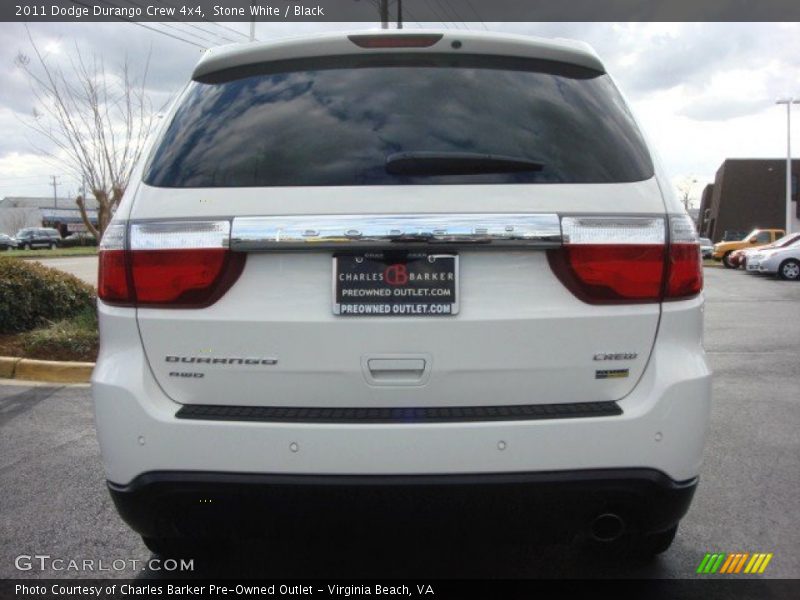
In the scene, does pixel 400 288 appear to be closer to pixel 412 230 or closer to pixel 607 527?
pixel 412 230

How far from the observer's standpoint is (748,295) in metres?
18.6

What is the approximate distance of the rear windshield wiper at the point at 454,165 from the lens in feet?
7.91

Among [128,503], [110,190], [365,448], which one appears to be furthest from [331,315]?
[110,190]

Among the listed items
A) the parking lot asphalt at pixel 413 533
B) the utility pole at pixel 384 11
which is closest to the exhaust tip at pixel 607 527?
the parking lot asphalt at pixel 413 533

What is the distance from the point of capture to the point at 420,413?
2.38 meters

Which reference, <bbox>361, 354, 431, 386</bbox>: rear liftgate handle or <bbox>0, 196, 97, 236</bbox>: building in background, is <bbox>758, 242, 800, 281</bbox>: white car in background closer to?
<bbox>361, 354, 431, 386</bbox>: rear liftgate handle

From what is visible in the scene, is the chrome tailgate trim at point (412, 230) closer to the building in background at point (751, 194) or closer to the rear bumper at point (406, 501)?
the rear bumper at point (406, 501)

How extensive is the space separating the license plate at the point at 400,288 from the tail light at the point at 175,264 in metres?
0.34

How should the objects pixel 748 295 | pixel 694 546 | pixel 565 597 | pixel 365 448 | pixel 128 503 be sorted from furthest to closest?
pixel 748 295 → pixel 694 546 → pixel 565 597 → pixel 128 503 → pixel 365 448

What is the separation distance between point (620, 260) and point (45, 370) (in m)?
6.35

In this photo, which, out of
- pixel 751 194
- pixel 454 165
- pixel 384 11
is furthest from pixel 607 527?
pixel 751 194

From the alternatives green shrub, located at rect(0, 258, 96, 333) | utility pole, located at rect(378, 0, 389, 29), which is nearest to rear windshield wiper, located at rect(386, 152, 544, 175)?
green shrub, located at rect(0, 258, 96, 333)

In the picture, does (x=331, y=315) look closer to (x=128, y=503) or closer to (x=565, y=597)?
(x=128, y=503)

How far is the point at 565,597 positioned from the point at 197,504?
1383 millimetres
